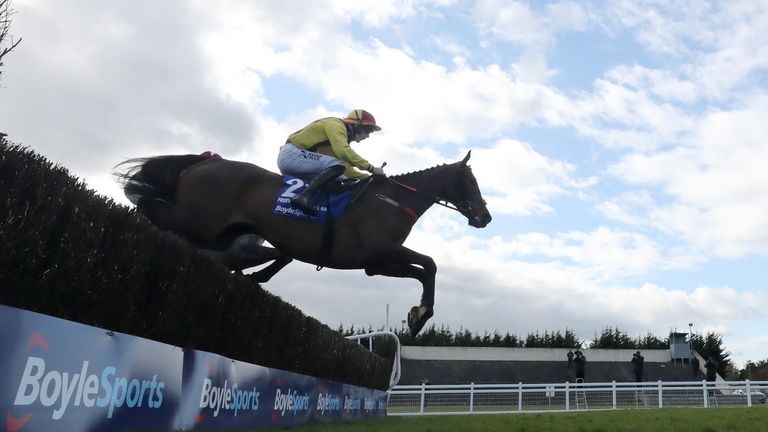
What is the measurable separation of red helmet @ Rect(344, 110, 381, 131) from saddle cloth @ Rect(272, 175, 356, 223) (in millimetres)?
752

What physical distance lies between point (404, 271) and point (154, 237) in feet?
8.79

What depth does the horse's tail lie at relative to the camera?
24.4 ft

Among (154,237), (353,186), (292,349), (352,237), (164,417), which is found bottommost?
(164,417)

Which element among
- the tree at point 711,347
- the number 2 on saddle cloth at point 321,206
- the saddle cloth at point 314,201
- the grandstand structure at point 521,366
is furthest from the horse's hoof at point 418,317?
the tree at point 711,347

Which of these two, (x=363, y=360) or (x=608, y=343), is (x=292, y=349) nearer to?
(x=363, y=360)

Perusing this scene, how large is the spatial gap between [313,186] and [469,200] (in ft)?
5.80

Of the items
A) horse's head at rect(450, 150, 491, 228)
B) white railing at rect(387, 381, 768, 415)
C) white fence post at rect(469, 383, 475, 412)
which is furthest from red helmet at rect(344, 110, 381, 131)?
white fence post at rect(469, 383, 475, 412)

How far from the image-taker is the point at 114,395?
4.48 metres

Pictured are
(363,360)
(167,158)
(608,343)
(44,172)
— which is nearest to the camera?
(44,172)

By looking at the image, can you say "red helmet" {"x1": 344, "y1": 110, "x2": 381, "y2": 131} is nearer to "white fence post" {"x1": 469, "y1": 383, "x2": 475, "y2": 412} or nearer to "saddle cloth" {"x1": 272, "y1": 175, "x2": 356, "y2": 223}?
"saddle cloth" {"x1": 272, "y1": 175, "x2": 356, "y2": 223}

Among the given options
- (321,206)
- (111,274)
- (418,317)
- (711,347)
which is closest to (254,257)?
(321,206)

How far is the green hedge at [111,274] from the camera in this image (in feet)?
12.8

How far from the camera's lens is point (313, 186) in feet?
23.0

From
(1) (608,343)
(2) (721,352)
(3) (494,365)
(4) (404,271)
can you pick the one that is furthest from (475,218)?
(2) (721,352)
